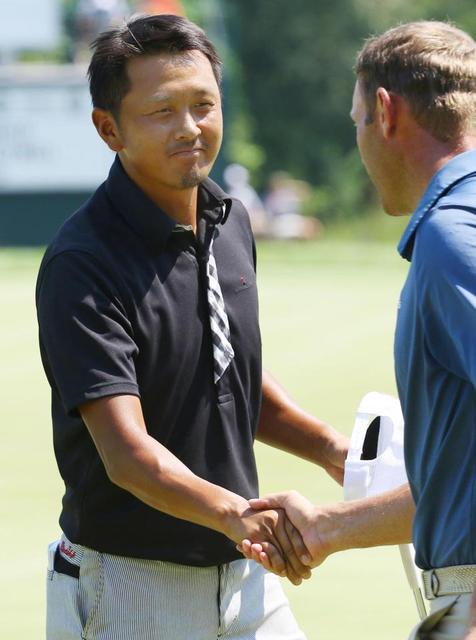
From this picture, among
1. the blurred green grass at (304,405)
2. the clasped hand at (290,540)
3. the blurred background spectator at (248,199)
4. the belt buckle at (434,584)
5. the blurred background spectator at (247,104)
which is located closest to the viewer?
the belt buckle at (434,584)

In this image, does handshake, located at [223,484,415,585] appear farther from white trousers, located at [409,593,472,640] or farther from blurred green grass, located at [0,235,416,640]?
blurred green grass, located at [0,235,416,640]

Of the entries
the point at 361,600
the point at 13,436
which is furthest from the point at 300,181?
the point at 361,600

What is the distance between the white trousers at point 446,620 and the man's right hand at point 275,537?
31.1 inches

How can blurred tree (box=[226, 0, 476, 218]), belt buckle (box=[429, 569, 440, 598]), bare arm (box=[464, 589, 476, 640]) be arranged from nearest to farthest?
bare arm (box=[464, 589, 476, 640])
belt buckle (box=[429, 569, 440, 598])
blurred tree (box=[226, 0, 476, 218])

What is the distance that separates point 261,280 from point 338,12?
40.1 metres

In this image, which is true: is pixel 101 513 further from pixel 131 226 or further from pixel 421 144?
pixel 421 144

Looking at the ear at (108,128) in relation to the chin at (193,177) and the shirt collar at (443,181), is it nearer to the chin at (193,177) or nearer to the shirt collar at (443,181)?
the chin at (193,177)

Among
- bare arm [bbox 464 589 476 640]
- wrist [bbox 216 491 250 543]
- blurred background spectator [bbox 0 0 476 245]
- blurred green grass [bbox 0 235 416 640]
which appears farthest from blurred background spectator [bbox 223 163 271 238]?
bare arm [bbox 464 589 476 640]

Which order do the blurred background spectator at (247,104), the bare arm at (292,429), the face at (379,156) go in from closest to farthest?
the face at (379,156)
the bare arm at (292,429)
the blurred background spectator at (247,104)

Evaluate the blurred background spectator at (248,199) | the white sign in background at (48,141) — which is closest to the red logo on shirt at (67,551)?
the white sign in background at (48,141)

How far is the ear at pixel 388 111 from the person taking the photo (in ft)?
11.2

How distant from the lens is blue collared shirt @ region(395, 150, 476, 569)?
2.97 m

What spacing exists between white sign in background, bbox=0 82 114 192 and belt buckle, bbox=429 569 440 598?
1426 inches

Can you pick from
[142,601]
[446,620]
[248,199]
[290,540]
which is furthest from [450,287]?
[248,199]
